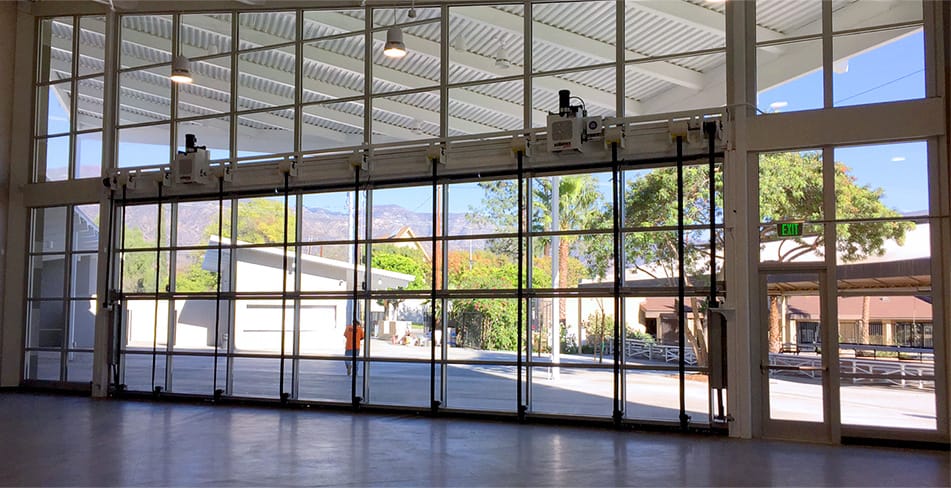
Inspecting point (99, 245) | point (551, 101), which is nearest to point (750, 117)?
point (551, 101)

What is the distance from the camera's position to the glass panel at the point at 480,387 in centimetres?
1173

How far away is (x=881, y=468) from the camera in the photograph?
26.4 ft

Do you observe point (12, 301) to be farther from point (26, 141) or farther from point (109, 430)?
point (109, 430)

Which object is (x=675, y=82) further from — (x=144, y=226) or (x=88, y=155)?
(x=88, y=155)

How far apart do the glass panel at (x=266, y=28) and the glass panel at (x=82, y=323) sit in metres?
5.86

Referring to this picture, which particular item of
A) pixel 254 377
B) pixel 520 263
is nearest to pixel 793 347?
pixel 520 263

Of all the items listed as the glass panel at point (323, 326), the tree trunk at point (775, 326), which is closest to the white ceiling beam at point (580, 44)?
the tree trunk at point (775, 326)

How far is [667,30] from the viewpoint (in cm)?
1107

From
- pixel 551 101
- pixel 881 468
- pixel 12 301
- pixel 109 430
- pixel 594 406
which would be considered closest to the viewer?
pixel 881 468

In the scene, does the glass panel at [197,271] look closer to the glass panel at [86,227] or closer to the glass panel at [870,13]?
the glass panel at [86,227]

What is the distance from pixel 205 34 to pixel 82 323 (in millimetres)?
6069

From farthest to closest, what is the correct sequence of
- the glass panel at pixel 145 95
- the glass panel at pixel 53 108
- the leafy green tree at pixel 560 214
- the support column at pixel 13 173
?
the glass panel at pixel 53 108 < the support column at pixel 13 173 < the glass panel at pixel 145 95 < the leafy green tree at pixel 560 214

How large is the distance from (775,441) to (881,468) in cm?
168

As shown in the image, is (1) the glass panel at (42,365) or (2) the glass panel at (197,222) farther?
(1) the glass panel at (42,365)
